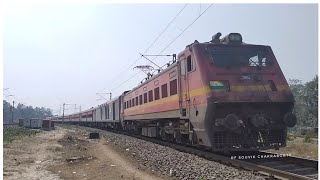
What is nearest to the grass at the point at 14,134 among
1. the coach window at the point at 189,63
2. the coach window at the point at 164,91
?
the coach window at the point at 164,91

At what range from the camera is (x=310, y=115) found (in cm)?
5962

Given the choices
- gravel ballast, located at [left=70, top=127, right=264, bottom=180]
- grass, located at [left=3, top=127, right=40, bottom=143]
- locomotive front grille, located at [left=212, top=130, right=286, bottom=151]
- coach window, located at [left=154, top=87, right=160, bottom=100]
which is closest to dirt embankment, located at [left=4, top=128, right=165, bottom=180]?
gravel ballast, located at [left=70, top=127, right=264, bottom=180]

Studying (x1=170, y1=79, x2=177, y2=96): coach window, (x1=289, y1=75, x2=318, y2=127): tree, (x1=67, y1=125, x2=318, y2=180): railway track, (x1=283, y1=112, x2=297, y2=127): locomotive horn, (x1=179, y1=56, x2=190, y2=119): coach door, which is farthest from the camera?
(x1=289, y1=75, x2=318, y2=127): tree

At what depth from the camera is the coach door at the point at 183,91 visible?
1222 centimetres

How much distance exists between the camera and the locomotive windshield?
452 inches

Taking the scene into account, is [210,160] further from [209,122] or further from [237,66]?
[237,66]

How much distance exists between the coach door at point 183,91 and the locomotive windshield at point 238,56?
4.27 feet

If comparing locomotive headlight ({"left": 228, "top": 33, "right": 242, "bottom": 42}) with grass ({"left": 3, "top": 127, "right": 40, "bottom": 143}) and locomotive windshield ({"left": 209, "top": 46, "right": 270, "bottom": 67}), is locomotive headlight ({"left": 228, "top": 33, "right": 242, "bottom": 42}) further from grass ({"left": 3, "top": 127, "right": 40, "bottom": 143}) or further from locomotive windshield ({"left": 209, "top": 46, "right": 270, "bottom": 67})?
grass ({"left": 3, "top": 127, "right": 40, "bottom": 143})

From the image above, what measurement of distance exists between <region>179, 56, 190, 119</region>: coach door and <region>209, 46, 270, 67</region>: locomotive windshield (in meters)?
1.30

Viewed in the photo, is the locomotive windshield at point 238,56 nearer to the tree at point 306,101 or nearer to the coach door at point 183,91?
the coach door at point 183,91

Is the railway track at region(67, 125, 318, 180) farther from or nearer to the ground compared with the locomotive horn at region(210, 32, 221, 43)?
nearer to the ground

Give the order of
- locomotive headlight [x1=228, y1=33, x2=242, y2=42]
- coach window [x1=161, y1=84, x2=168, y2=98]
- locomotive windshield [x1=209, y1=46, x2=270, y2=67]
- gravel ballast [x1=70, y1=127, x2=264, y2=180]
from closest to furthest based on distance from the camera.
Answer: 1. gravel ballast [x1=70, y1=127, x2=264, y2=180]
2. locomotive windshield [x1=209, y1=46, x2=270, y2=67]
3. locomotive headlight [x1=228, y1=33, x2=242, y2=42]
4. coach window [x1=161, y1=84, x2=168, y2=98]

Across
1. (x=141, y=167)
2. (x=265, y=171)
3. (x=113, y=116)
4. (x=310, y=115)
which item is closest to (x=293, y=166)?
(x=265, y=171)

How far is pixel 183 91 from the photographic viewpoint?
12594 mm
